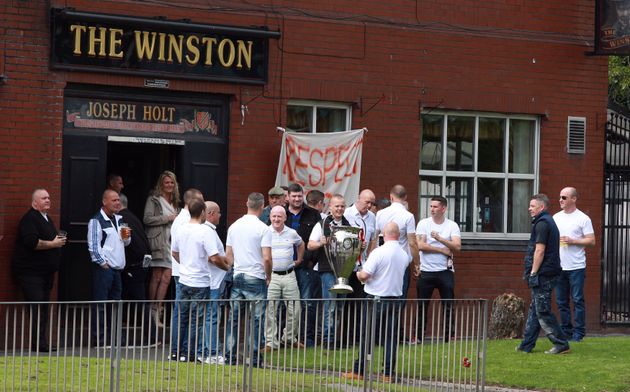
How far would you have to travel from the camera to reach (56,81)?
15266 mm

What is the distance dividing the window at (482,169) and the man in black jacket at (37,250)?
5458mm

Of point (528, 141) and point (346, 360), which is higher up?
point (528, 141)

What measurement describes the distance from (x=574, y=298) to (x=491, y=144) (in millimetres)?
3214

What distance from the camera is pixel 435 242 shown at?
15.9 meters

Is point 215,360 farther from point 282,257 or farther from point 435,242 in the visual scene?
point 435,242

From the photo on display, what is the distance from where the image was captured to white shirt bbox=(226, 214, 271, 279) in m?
13.6

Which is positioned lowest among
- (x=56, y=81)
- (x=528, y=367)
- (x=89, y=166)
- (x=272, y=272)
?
(x=528, y=367)

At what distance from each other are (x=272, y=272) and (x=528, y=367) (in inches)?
118

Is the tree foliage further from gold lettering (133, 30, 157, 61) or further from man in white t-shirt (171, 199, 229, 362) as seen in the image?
man in white t-shirt (171, 199, 229, 362)

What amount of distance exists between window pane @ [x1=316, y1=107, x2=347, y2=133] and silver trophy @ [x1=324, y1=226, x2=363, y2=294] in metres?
2.91

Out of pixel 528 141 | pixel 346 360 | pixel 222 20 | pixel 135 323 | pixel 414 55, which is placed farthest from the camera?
pixel 528 141

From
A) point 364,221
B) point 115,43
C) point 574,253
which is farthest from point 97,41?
point 574,253

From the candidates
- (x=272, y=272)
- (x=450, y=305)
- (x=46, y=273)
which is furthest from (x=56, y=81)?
(x=450, y=305)

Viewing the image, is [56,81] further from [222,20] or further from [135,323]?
[135,323]
